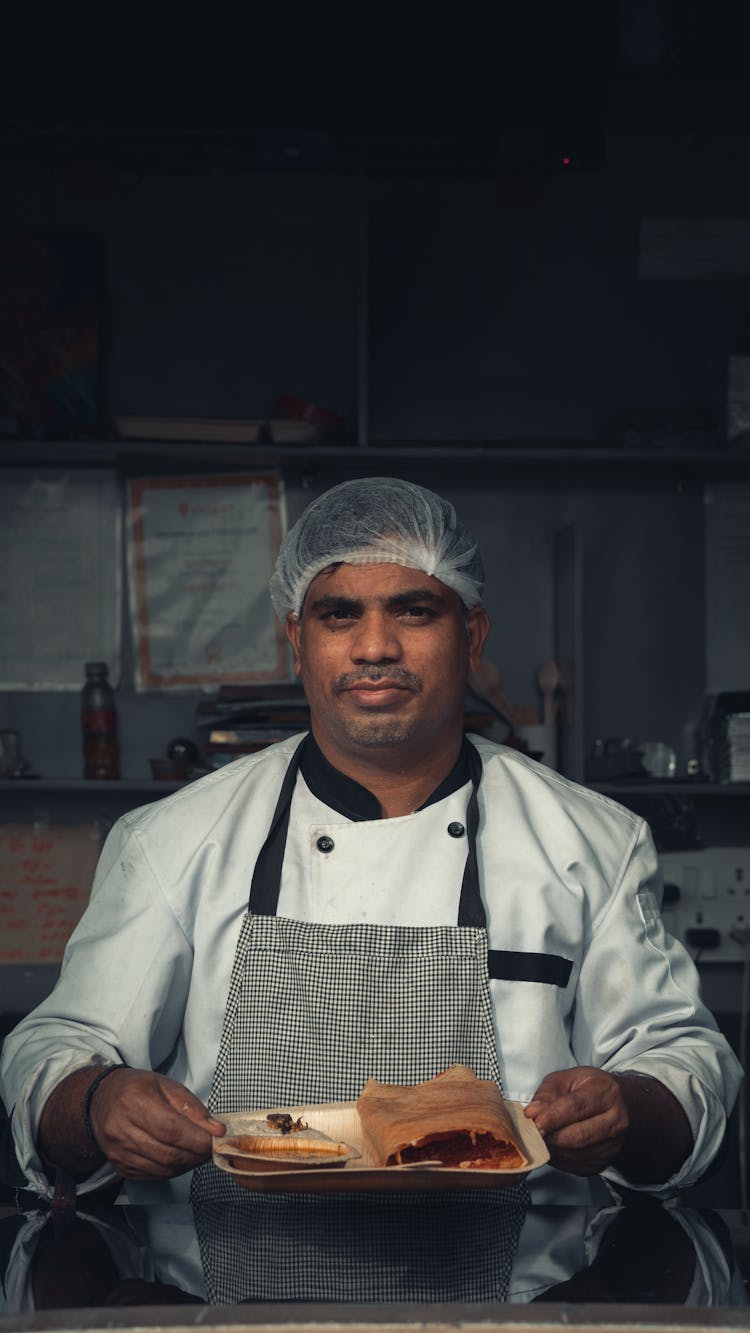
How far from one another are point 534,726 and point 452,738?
112 cm

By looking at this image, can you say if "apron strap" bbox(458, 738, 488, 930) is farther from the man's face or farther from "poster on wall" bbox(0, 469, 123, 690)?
"poster on wall" bbox(0, 469, 123, 690)

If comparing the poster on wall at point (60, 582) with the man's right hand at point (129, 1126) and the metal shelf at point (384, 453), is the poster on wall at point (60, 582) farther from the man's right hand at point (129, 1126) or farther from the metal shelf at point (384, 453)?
the man's right hand at point (129, 1126)

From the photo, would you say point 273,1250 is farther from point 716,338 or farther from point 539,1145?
point 716,338

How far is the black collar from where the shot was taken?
6.46 ft

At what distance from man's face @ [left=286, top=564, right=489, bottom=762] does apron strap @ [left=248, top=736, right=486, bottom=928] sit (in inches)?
4.0

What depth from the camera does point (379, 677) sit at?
1.90m

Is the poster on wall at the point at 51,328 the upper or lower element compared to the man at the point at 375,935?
upper

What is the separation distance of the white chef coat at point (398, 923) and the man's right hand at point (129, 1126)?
2.6 inches

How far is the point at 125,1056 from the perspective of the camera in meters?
1.74

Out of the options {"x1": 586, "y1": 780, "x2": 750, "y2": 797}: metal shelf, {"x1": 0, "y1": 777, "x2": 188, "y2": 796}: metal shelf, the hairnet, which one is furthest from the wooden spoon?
the hairnet

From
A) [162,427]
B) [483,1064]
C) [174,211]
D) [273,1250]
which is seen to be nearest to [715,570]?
[162,427]

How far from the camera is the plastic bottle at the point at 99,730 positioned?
124 inches

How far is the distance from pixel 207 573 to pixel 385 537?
1296 millimetres

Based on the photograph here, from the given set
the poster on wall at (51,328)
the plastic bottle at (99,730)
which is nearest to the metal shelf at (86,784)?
the plastic bottle at (99,730)
